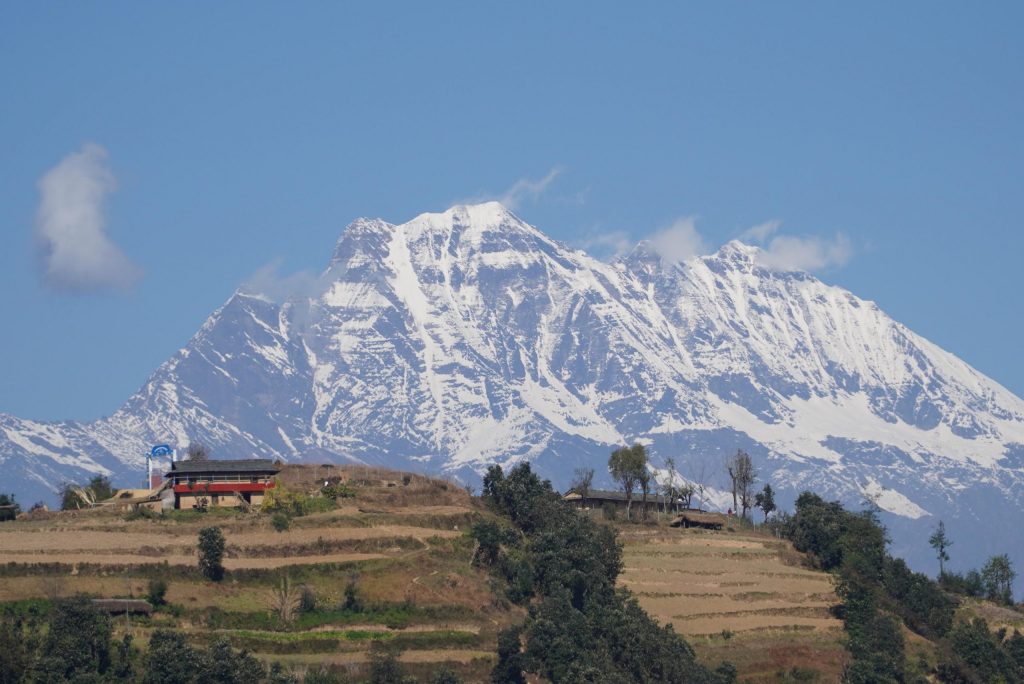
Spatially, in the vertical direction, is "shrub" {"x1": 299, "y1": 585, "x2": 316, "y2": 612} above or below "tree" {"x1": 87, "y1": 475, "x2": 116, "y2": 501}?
below

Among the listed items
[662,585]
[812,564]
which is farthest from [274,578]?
[812,564]

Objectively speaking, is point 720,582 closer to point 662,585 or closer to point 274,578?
point 662,585

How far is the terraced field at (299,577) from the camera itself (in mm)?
120062

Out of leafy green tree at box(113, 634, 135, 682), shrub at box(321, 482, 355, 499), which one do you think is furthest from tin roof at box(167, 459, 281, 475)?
leafy green tree at box(113, 634, 135, 682)

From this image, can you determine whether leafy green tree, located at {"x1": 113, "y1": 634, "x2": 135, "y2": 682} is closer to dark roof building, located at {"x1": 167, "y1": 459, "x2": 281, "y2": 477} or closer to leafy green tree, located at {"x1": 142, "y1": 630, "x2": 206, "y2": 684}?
leafy green tree, located at {"x1": 142, "y1": 630, "x2": 206, "y2": 684}

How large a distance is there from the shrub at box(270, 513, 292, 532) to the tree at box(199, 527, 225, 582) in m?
9.35

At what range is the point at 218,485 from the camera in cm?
14862

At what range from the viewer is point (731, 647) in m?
139

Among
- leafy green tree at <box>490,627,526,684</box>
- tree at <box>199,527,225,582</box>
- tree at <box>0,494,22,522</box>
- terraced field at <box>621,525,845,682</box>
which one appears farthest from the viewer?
tree at <box>0,494,22,522</box>

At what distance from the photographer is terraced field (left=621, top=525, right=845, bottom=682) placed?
137625 mm

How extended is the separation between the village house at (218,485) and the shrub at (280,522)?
25.6ft

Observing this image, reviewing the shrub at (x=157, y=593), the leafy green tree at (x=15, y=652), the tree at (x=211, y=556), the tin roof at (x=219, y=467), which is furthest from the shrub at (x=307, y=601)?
the tin roof at (x=219, y=467)

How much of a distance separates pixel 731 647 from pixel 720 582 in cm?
2054

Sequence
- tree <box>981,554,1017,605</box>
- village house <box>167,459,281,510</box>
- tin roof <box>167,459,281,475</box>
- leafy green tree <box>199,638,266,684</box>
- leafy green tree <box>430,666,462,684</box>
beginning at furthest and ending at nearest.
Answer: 1. tree <box>981,554,1017,605</box>
2. tin roof <box>167,459,281,475</box>
3. village house <box>167,459,281,510</box>
4. leafy green tree <box>430,666,462,684</box>
5. leafy green tree <box>199,638,266,684</box>
